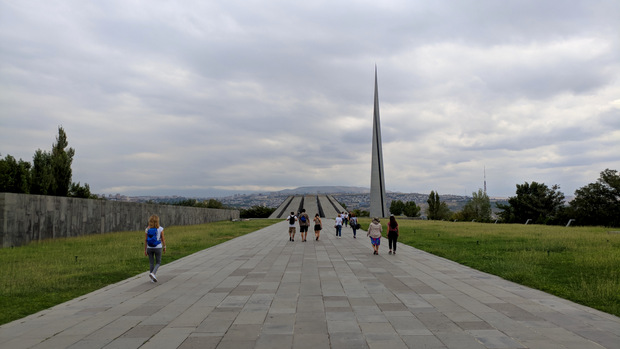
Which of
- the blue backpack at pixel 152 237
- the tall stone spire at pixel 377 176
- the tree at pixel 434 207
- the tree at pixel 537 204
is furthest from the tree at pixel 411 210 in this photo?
the blue backpack at pixel 152 237

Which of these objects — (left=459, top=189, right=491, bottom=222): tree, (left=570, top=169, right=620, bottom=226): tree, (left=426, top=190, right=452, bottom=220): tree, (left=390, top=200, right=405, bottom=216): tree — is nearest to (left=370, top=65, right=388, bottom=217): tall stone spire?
(left=426, top=190, right=452, bottom=220): tree

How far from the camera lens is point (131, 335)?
517 centimetres

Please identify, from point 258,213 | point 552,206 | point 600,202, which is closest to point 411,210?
point 258,213

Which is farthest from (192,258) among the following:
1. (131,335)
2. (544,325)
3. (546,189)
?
(546,189)

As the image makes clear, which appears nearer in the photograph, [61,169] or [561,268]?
[561,268]

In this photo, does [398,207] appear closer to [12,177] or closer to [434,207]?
[434,207]

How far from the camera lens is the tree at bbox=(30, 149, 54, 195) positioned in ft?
128

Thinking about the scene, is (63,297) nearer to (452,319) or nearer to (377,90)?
(452,319)

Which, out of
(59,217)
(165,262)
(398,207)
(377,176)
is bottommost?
(398,207)

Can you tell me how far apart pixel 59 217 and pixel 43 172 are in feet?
71.3

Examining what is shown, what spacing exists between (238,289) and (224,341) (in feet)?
11.3

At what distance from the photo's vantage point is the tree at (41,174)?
1530 inches

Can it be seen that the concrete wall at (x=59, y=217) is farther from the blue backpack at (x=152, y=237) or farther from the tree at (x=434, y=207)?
the tree at (x=434, y=207)

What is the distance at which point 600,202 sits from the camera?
40062 millimetres
